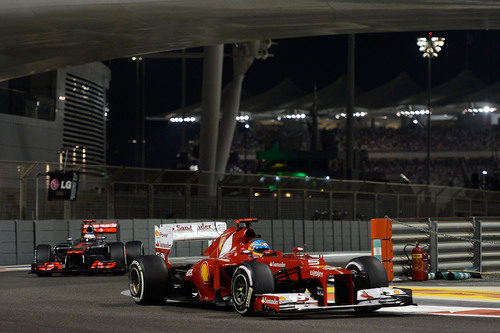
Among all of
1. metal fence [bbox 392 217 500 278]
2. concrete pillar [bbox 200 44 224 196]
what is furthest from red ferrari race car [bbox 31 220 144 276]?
concrete pillar [bbox 200 44 224 196]

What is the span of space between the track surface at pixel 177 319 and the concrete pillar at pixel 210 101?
29749 mm

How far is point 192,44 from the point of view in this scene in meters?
22.9

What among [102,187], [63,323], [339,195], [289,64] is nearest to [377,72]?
[289,64]

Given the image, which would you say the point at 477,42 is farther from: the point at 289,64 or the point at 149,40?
the point at 149,40

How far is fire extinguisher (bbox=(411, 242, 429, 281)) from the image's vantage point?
16.8 meters

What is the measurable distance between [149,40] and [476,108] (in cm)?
6018

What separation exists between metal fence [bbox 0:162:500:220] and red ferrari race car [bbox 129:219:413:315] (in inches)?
524

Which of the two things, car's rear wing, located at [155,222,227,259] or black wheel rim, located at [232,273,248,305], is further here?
car's rear wing, located at [155,222,227,259]

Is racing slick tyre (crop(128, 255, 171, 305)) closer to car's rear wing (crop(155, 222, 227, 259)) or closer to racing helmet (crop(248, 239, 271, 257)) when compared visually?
car's rear wing (crop(155, 222, 227, 259))

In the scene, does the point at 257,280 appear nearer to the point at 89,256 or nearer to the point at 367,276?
the point at 367,276

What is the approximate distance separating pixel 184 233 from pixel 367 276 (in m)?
3.12

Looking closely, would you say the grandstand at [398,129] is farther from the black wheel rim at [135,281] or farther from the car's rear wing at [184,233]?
the black wheel rim at [135,281]

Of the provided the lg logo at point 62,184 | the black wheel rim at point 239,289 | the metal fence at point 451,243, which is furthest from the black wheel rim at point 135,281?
the lg logo at point 62,184

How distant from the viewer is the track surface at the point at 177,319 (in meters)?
10.1
